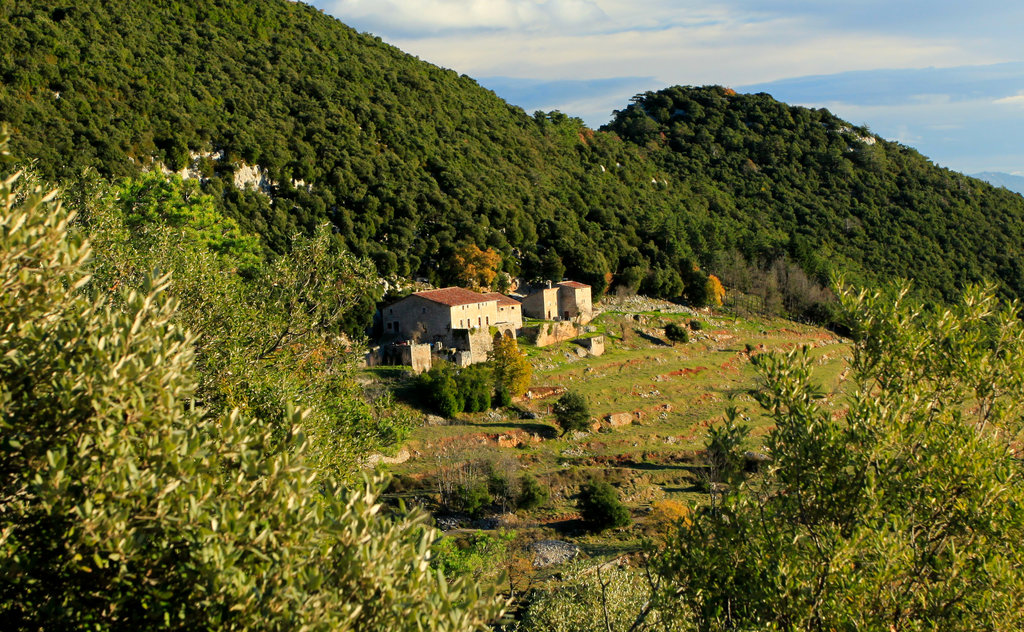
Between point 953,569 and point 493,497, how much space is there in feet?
81.1

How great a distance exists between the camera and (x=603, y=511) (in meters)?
28.5

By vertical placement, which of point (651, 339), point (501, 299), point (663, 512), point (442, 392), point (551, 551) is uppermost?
point (501, 299)

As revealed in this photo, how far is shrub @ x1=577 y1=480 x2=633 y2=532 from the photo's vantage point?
28.5 metres

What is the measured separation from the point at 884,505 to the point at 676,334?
153 ft

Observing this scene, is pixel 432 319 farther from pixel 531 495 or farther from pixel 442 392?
pixel 531 495

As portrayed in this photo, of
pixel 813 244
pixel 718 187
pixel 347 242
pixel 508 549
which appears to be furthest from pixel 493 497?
pixel 718 187

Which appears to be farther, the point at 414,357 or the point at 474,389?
the point at 414,357

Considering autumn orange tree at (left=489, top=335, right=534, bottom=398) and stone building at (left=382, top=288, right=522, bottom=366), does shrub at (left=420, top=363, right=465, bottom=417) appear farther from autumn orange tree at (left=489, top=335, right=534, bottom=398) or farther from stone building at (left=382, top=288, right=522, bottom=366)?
stone building at (left=382, top=288, right=522, bottom=366)

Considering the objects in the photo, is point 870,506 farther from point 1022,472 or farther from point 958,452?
point 1022,472

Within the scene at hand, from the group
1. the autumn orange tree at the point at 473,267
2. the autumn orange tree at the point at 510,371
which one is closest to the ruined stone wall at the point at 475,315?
the autumn orange tree at the point at 510,371

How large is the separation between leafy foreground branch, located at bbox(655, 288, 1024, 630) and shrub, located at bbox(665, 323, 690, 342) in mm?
44551

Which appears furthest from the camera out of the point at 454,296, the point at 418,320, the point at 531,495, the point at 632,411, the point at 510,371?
the point at 454,296

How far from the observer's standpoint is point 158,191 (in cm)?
3059

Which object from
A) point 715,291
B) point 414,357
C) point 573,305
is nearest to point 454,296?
point 414,357
